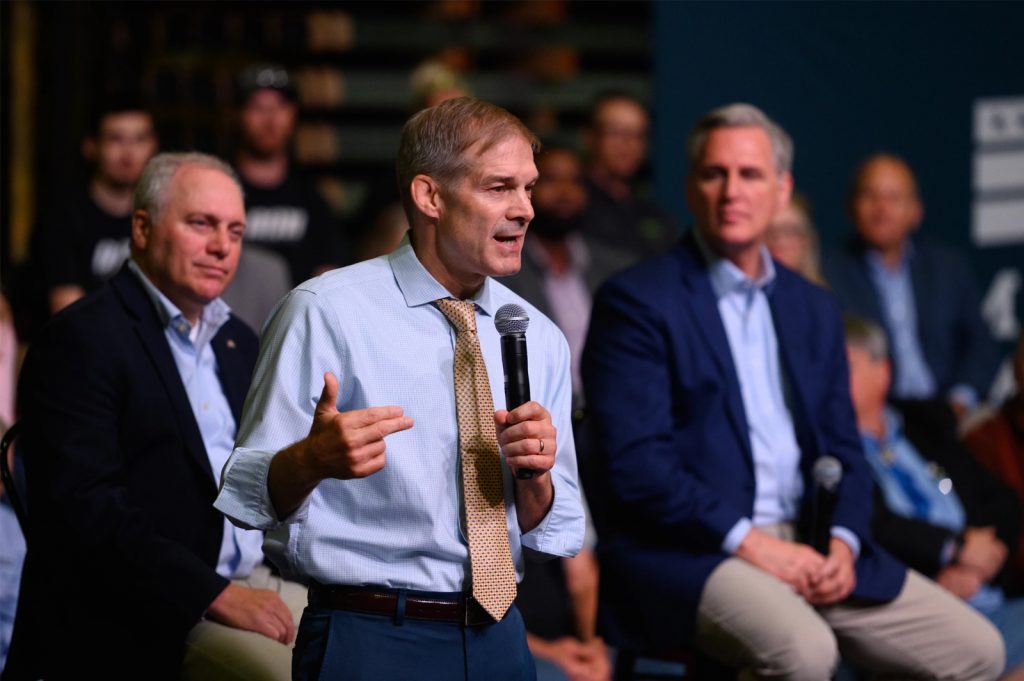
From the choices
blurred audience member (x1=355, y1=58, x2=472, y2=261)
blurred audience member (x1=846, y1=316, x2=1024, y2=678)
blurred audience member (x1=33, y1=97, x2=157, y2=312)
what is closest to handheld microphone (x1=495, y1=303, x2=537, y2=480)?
blurred audience member (x1=355, y1=58, x2=472, y2=261)

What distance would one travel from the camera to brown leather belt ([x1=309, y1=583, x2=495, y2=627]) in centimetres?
213

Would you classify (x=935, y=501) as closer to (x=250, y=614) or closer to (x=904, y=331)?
(x=904, y=331)

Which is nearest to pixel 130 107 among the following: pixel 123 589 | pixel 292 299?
pixel 123 589

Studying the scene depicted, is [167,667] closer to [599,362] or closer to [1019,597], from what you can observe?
[599,362]

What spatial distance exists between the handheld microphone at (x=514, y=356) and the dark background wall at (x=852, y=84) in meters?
3.56

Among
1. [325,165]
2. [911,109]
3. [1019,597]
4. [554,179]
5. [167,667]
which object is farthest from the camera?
[325,165]

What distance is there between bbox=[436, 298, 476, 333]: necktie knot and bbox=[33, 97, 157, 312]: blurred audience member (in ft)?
7.43

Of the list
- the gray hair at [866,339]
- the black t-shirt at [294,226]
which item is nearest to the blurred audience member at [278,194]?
the black t-shirt at [294,226]

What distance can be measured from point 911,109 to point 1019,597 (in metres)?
2.53

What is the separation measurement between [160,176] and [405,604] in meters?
1.16

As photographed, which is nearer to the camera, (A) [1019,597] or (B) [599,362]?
(B) [599,362]

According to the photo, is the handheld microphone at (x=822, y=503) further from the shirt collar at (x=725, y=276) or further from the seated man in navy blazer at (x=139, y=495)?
the seated man in navy blazer at (x=139, y=495)

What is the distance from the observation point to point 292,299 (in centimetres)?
216

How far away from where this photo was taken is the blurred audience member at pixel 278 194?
466cm
